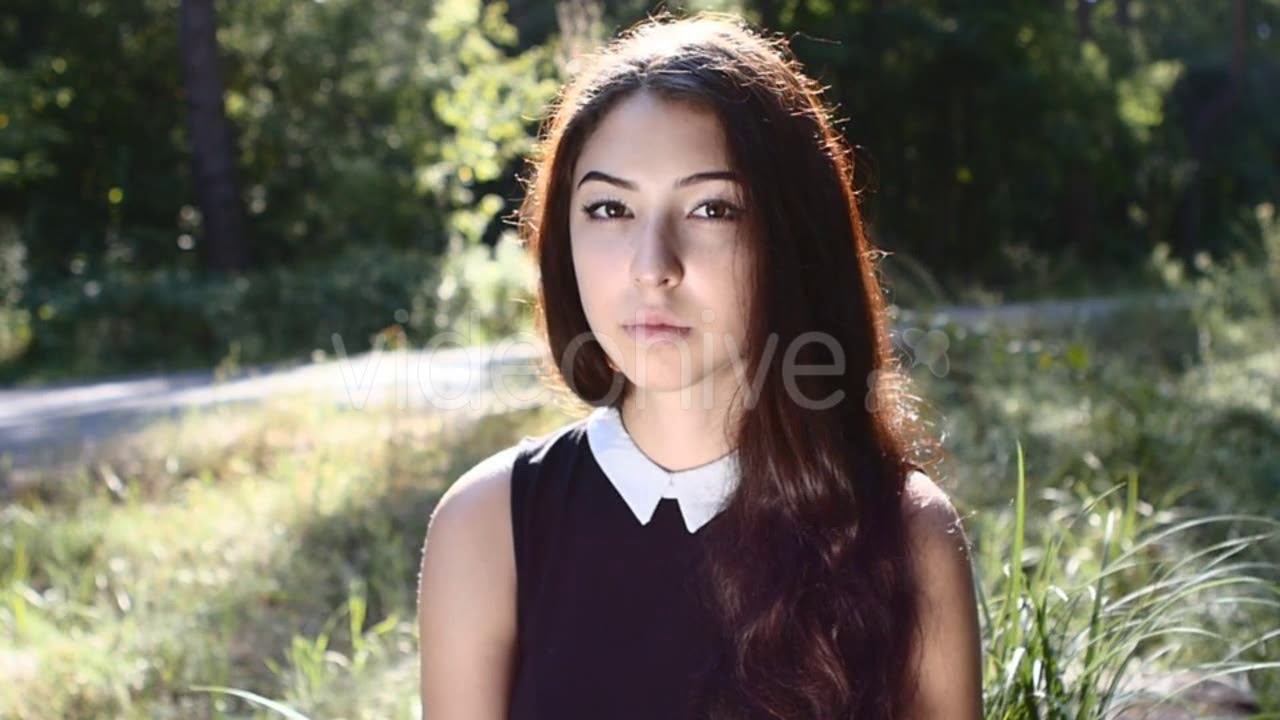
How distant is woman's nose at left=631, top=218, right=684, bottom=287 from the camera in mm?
1351

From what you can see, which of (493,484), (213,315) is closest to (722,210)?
(493,484)

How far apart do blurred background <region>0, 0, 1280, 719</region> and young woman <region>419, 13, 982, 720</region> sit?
1.43 ft

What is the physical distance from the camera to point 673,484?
57.2 inches

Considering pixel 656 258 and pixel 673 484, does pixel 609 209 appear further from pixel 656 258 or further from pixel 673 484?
pixel 673 484

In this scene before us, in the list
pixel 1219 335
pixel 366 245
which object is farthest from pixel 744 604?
pixel 366 245

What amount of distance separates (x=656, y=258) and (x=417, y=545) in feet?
9.04

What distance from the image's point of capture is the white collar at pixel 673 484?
144 cm

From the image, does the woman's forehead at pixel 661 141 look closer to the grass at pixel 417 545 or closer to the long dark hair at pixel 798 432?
the long dark hair at pixel 798 432

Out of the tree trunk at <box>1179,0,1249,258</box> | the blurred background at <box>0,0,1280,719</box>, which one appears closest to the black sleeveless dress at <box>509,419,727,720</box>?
the blurred background at <box>0,0,1280,719</box>

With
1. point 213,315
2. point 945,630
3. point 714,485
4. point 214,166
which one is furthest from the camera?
point 214,166

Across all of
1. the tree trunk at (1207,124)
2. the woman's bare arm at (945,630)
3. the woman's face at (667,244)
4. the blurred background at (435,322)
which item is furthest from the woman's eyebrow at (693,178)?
the tree trunk at (1207,124)

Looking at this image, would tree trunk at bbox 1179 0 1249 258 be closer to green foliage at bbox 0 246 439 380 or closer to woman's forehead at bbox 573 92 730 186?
green foliage at bbox 0 246 439 380

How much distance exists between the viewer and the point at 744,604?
1.37m

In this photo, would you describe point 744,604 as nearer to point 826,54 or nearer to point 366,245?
point 366,245
